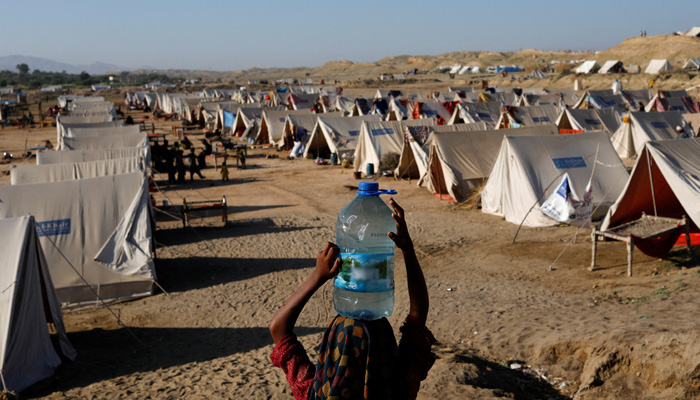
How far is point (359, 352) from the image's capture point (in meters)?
2.45

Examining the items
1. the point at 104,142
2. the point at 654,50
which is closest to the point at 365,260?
the point at 104,142

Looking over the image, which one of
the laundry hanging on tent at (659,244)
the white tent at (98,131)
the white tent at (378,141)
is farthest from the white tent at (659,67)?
the laundry hanging on tent at (659,244)

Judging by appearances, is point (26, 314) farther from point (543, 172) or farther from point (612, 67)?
point (612, 67)

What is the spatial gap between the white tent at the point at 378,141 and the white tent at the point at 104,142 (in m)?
8.21

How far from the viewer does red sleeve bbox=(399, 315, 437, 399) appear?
2574 mm

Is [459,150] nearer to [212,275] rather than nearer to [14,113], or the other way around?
[212,275]

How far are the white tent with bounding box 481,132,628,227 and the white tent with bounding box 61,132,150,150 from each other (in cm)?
1348

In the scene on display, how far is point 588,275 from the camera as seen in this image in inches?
403

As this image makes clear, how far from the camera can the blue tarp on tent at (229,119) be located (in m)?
38.9

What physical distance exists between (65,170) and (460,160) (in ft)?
35.8

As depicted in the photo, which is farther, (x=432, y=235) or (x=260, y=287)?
(x=432, y=235)

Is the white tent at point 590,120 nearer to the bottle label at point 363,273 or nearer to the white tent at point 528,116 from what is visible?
the white tent at point 528,116

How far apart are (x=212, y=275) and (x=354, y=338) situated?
953 cm

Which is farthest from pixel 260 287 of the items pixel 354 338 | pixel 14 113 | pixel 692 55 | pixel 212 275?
pixel 692 55
